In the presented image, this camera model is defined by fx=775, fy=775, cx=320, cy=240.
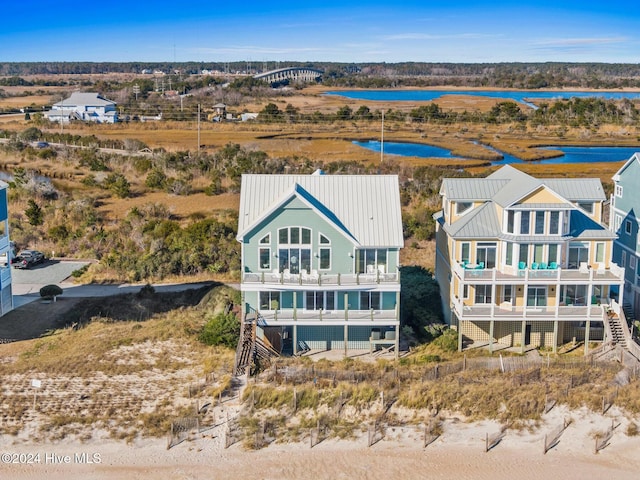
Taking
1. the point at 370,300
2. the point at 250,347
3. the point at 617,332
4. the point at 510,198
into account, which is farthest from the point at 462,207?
the point at 250,347

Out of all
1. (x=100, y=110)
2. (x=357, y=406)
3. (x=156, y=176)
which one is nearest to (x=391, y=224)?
(x=357, y=406)

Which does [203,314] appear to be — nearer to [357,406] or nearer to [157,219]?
[357,406]

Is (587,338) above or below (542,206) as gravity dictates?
below

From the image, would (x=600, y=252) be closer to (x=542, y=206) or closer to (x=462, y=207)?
(x=542, y=206)

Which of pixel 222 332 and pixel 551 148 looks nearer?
pixel 222 332

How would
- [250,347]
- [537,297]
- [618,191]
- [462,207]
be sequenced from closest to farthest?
[250,347] < [537,297] < [462,207] < [618,191]

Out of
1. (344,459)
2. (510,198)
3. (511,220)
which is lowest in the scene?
(344,459)

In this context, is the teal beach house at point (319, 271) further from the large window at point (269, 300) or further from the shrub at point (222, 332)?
the shrub at point (222, 332)
